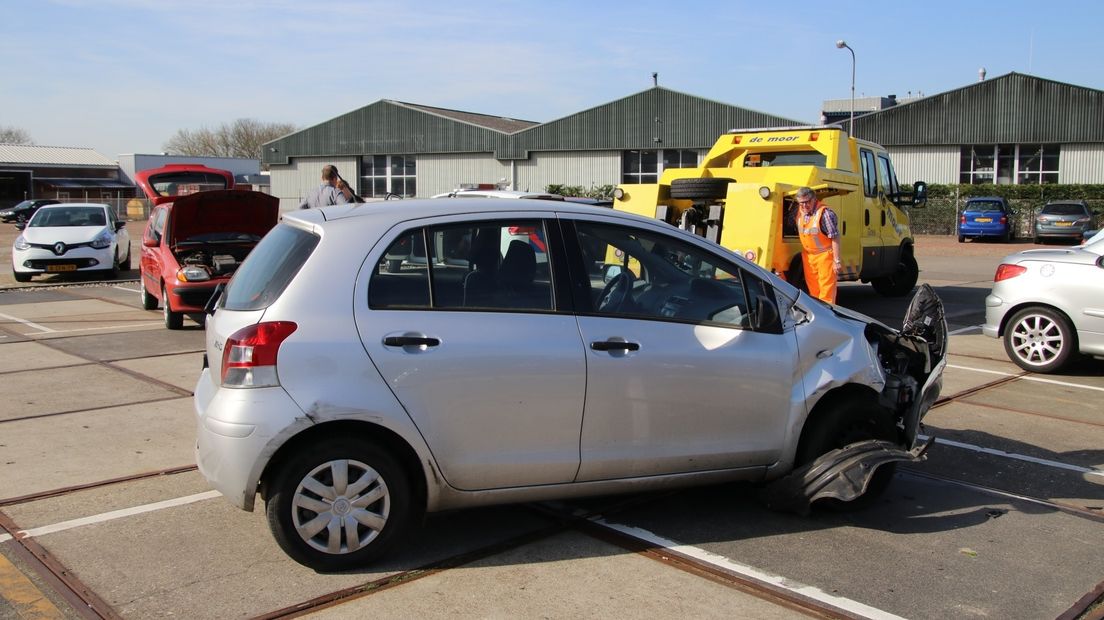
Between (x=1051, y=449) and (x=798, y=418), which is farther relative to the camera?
(x=1051, y=449)

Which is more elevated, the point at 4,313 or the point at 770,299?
Answer: the point at 770,299

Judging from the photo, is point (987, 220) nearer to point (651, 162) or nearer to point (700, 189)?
point (651, 162)

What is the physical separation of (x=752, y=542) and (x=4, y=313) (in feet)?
43.2

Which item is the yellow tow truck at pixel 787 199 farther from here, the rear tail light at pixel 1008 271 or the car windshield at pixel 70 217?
the car windshield at pixel 70 217

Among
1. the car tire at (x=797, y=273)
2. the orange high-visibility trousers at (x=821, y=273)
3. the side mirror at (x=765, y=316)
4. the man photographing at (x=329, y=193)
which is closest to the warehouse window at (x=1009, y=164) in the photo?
the car tire at (x=797, y=273)

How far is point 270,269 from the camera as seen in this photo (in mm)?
4660

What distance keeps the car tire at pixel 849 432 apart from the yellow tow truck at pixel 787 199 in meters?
6.04

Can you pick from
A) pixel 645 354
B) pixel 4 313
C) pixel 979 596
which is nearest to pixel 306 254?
pixel 645 354

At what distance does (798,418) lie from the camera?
5164mm

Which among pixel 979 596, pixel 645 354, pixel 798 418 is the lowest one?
pixel 979 596

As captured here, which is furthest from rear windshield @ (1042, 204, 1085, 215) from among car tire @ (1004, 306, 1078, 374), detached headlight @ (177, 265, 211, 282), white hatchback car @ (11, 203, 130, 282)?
detached headlight @ (177, 265, 211, 282)

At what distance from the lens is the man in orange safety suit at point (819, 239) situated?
10.9m

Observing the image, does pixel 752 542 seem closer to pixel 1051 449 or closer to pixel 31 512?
pixel 1051 449

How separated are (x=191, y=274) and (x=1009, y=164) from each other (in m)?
39.6
